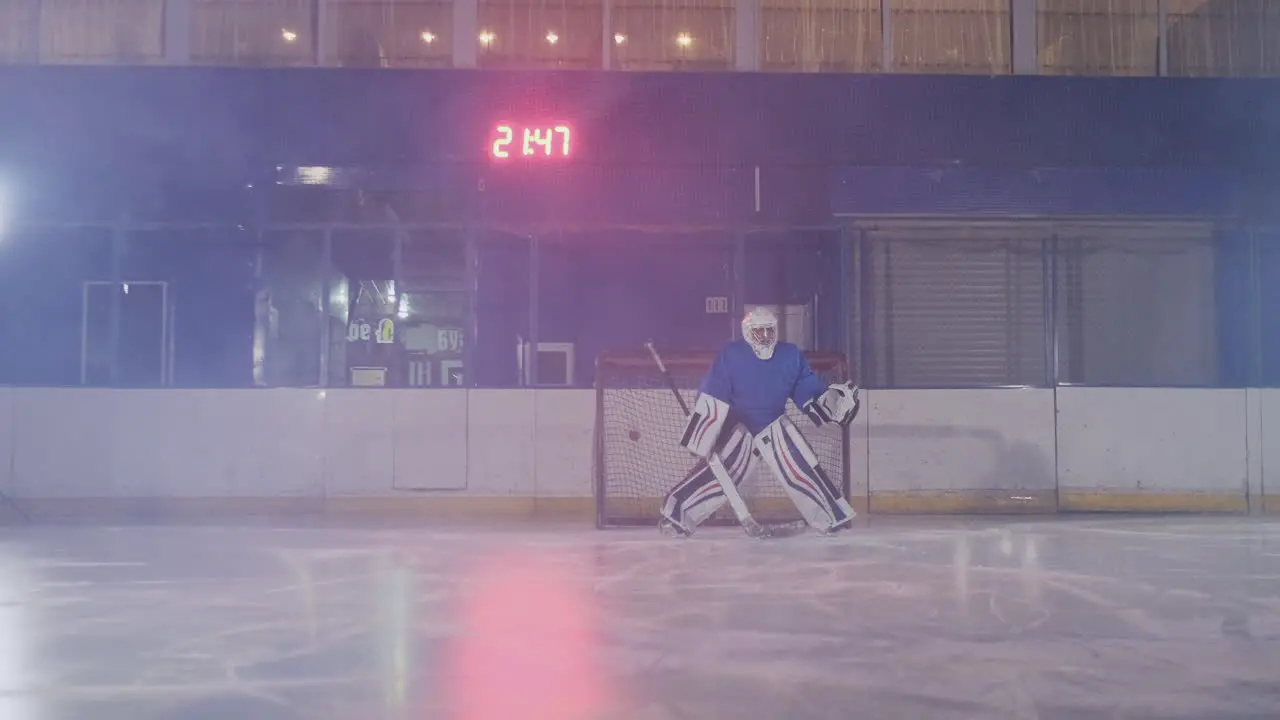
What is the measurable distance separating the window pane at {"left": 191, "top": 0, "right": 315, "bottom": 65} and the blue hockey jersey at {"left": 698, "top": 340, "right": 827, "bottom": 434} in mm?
6375

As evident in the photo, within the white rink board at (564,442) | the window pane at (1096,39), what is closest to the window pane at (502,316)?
the white rink board at (564,442)

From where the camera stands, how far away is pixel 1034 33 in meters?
13.5

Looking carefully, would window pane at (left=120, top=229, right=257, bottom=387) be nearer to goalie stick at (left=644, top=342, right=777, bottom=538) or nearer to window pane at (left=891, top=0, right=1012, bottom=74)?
goalie stick at (left=644, top=342, right=777, bottom=538)

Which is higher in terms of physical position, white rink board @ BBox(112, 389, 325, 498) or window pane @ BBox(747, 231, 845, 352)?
window pane @ BBox(747, 231, 845, 352)

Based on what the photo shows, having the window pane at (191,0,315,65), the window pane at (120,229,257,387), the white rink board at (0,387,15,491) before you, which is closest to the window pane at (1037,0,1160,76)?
the window pane at (191,0,315,65)

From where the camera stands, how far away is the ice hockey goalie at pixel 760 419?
32.5ft

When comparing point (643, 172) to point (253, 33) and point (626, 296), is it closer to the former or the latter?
point (626, 296)

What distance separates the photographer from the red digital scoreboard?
500 inches

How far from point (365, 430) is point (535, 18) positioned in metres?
4.92

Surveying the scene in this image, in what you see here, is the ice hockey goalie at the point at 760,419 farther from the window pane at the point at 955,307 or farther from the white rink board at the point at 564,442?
the window pane at the point at 955,307

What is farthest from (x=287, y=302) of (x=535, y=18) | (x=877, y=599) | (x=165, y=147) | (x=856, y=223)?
Answer: (x=877, y=599)

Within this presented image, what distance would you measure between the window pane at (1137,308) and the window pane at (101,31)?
33.3ft

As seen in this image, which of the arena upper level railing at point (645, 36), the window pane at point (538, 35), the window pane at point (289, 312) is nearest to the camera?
the window pane at point (289, 312)

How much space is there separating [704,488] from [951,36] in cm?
651
